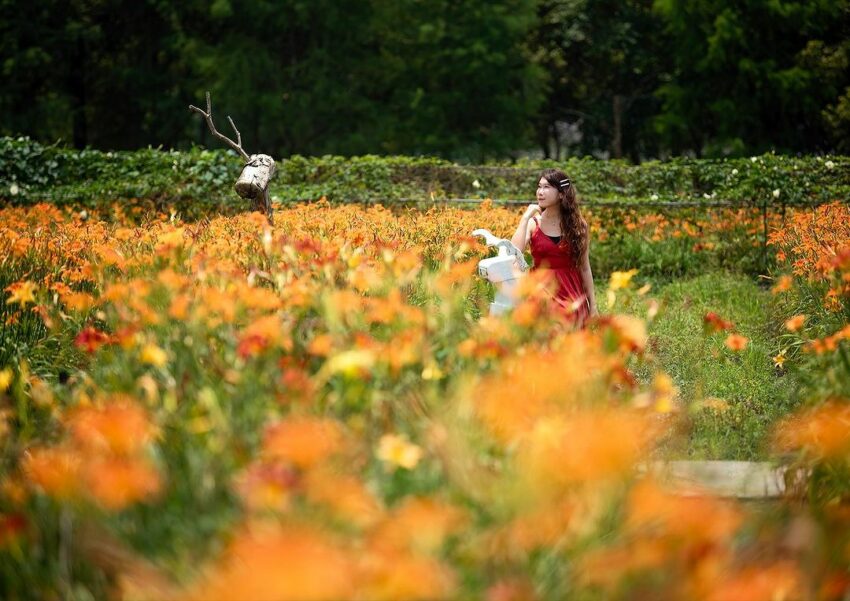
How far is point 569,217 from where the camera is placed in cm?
553

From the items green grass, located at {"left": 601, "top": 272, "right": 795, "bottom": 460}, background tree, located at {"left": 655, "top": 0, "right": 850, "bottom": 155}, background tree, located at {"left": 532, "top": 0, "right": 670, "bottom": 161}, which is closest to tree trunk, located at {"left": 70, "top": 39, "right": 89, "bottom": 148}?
background tree, located at {"left": 532, "top": 0, "right": 670, "bottom": 161}

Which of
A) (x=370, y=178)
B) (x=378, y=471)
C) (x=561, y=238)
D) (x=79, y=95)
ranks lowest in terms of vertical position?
(x=370, y=178)

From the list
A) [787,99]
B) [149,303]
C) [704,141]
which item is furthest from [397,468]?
[704,141]

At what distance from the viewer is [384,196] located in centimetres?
1176

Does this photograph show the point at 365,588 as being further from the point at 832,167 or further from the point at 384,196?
the point at 832,167

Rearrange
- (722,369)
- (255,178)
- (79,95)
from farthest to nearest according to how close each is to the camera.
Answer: (79,95)
(255,178)
(722,369)

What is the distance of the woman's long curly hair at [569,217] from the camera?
216 inches

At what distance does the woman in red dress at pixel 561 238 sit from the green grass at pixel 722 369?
1.84ft

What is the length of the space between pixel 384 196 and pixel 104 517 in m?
9.80

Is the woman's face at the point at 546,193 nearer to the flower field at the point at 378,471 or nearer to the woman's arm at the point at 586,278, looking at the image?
the woman's arm at the point at 586,278

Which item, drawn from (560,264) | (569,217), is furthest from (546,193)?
(560,264)

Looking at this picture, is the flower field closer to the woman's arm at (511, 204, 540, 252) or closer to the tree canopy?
the woman's arm at (511, 204, 540, 252)

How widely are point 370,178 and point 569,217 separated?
7.35 m

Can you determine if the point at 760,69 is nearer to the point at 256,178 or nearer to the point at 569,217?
the point at 256,178
